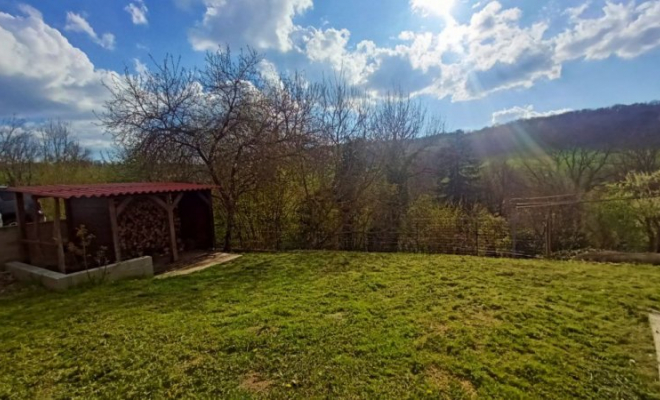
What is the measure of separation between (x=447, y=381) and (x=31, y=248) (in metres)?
7.43

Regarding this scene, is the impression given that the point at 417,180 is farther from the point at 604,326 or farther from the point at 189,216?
the point at 604,326

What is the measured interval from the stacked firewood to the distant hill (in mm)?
12154

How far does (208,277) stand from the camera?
18.0ft

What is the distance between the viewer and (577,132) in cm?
2144

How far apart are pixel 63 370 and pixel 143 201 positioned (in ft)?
15.5

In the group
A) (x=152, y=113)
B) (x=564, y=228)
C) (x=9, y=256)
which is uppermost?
(x=152, y=113)

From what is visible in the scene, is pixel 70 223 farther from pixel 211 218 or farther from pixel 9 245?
pixel 211 218

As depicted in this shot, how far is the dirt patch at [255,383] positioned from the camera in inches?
93.6

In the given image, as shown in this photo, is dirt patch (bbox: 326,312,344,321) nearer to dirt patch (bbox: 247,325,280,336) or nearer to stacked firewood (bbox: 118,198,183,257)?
dirt patch (bbox: 247,325,280,336)

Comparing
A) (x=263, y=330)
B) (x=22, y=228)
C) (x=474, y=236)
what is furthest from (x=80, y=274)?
(x=474, y=236)

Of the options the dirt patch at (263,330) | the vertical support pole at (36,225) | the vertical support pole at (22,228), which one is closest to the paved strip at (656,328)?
the dirt patch at (263,330)

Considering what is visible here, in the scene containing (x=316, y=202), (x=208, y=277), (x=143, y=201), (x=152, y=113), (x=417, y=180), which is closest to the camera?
(x=208, y=277)

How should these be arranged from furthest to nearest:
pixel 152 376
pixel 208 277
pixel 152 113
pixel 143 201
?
pixel 152 113 < pixel 143 201 < pixel 208 277 < pixel 152 376

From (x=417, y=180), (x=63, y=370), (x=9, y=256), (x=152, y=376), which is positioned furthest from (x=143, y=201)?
(x=417, y=180)
